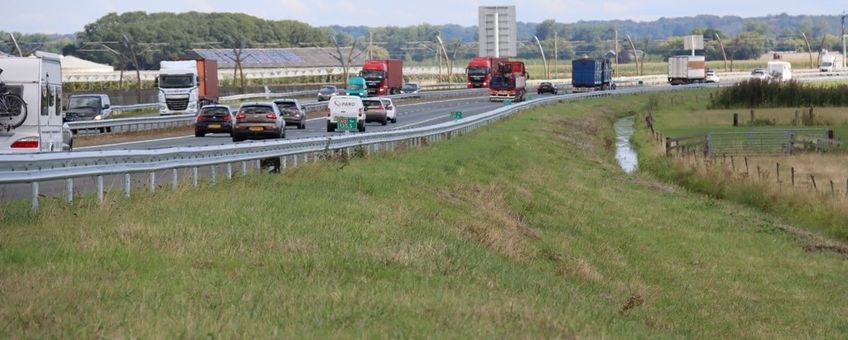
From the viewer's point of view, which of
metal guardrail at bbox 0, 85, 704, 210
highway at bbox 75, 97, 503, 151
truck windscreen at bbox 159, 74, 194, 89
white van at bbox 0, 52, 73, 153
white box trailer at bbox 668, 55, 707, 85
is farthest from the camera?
white box trailer at bbox 668, 55, 707, 85

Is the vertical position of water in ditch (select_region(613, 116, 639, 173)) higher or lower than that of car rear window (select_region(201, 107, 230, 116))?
lower

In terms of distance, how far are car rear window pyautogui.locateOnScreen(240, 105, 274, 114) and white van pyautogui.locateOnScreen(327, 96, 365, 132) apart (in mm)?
7128

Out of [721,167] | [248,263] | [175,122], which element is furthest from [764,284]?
[175,122]

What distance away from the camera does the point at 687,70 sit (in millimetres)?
138000

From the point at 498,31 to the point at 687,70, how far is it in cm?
2511

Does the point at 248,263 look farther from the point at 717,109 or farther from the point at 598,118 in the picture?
the point at 717,109

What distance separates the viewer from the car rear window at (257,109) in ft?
147

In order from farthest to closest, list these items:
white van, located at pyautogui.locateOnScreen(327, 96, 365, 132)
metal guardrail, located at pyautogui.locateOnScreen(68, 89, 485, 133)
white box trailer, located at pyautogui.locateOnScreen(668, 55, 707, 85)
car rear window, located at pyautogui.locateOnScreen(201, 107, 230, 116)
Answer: white box trailer, located at pyautogui.locateOnScreen(668, 55, 707, 85) < white van, located at pyautogui.locateOnScreen(327, 96, 365, 132) < car rear window, located at pyautogui.locateOnScreen(201, 107, 230, 116) < metal guardrail, located at pyautogui.locateOnScreen(68, 89, 485, 133)

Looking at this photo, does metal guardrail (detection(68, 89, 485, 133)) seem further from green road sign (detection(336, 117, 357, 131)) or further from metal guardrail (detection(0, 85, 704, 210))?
metal guardrail (detection(0, 85, 704, 210))

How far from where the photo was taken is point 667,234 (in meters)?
29.3

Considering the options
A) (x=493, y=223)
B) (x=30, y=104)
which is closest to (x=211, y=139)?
(x=30, y=104)

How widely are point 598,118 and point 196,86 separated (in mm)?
25954

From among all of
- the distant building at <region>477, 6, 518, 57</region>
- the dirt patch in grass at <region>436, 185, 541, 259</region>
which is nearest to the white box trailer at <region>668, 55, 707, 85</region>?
the distant building at <region>477, 6, 518, 57</region>

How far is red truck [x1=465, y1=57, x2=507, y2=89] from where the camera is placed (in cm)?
11669
